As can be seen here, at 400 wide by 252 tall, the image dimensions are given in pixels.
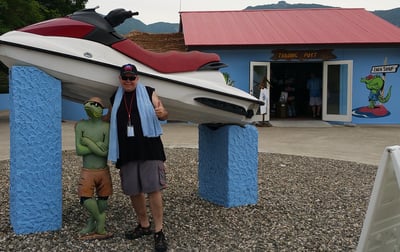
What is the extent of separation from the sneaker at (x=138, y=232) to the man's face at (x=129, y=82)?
1136mm

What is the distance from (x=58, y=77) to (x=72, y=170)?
10.8 ft

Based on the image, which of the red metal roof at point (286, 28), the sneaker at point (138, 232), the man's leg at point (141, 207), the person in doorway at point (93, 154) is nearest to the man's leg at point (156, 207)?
the man's leg at point (141, 207)

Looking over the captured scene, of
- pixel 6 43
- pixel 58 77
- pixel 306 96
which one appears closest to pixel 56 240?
pixel 58 77

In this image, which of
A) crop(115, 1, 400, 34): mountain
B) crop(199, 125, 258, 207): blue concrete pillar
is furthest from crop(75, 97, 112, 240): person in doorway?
crop(115, 1, 400, 34): mountain

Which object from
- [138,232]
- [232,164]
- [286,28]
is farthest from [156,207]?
[286,28]

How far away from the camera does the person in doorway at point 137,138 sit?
10.3 feet

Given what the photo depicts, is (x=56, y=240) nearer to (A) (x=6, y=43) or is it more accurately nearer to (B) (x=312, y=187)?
(A) (x=6, y=43)

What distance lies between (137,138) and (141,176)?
29cm

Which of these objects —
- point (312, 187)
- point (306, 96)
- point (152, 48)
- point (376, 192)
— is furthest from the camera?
point (306, 96)

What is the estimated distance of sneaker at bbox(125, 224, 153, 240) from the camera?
3424 mm

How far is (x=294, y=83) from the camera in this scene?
17.7 m

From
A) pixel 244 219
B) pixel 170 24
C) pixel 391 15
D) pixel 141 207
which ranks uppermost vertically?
pixel 170 24

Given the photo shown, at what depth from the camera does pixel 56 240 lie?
3332mm

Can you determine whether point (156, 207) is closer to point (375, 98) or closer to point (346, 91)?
point (346, 91)
